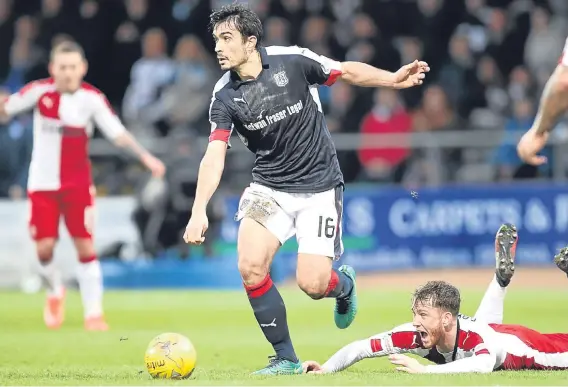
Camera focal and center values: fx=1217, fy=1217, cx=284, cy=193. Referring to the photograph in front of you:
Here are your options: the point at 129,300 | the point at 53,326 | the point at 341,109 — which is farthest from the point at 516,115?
the point at 53,326

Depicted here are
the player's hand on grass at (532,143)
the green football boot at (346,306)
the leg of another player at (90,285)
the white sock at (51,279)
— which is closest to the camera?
the player's hand on grass at (532,143)

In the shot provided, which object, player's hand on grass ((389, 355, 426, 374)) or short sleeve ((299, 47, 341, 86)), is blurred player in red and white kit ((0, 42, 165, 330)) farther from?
player's hand on grass ((389, 355, 426, 374))

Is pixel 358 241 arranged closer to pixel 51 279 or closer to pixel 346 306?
pixel 51 279

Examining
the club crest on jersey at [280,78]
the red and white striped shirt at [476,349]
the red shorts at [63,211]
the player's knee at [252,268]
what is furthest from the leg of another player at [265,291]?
the red shorts at [63,211]

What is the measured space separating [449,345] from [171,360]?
1.86 metres

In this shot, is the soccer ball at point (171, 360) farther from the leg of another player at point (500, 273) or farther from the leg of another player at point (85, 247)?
the leg of another player at point (85, 247)

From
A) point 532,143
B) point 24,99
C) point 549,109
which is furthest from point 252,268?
point 24,99

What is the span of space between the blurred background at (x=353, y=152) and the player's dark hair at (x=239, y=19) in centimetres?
911

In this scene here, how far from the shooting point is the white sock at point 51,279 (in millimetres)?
13039

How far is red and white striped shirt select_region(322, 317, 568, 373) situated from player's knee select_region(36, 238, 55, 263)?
5338 mm

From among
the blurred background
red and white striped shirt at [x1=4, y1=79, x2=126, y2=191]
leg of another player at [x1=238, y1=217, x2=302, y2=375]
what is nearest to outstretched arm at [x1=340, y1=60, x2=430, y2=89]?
leg of another player at [x1=238, y1=217, x2=302, y2=375]

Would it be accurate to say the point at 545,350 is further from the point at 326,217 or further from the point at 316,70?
the point at 316,70

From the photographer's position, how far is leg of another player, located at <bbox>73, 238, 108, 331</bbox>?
41.3ft

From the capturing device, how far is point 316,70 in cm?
876
